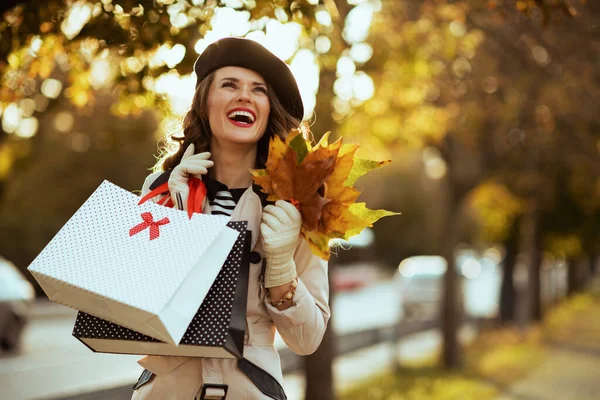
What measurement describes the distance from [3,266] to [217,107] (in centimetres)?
1185

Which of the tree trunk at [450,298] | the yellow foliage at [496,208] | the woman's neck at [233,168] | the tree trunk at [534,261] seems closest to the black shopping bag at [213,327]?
the woman's neck at [233,168]

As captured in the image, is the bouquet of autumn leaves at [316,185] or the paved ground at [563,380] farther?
the paved ground at [563,380]

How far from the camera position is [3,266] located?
1352 centimetres

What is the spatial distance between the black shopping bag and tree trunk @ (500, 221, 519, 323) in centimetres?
2030

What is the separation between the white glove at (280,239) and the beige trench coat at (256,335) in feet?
0.34

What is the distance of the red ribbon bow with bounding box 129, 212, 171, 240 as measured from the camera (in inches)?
92.4

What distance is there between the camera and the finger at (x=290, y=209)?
2443 mm

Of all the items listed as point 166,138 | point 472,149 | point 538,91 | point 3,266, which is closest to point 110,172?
point 3,266

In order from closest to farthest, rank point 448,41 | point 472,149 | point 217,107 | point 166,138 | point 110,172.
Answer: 1. point 217,107
2. point 166,138
3. point 448,41
4. point 472,149
5. point 110,172

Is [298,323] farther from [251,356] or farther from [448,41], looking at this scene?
[448,41]

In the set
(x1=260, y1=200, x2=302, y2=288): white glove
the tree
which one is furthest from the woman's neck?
the tree

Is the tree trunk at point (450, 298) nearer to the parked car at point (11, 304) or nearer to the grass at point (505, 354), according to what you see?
the grass at point (505, 354)

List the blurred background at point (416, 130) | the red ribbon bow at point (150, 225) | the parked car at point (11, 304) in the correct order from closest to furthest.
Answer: the red ribbon bow at point (150, 225) < the blurred background at point (416, 130) < the parked car at point (11, 304)

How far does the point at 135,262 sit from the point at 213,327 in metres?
0.29
